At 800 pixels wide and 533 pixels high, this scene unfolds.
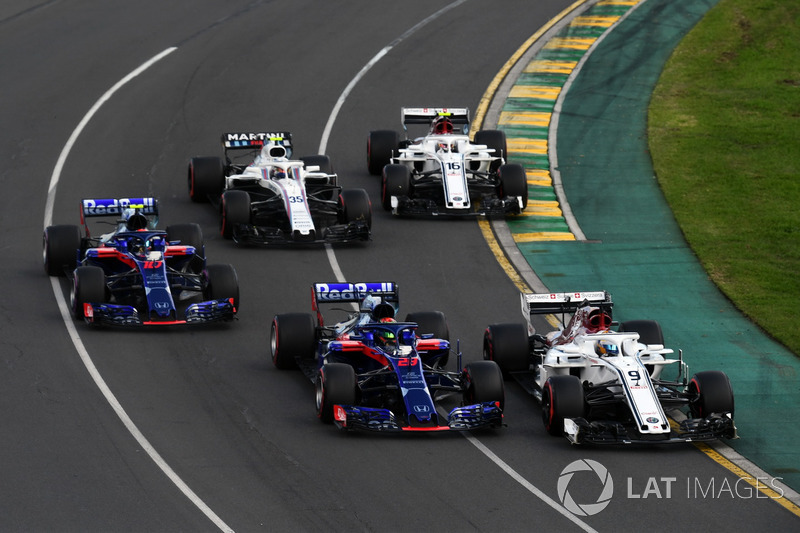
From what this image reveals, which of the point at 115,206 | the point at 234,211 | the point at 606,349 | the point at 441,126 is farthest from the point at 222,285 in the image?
the point at 441,126

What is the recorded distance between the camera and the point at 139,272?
29.1m

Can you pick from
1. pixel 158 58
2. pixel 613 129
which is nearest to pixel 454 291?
pixel 613 129

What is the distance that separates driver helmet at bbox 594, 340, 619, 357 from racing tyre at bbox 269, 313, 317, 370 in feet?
17.3

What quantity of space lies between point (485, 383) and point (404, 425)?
158 centimetres

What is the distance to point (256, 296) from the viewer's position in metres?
31.1

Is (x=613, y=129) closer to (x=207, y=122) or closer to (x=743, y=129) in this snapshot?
(x=743, y=129)

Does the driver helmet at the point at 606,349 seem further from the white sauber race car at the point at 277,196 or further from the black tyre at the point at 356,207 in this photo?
the black tyre at the point at 356,207

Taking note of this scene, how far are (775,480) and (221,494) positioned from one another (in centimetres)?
861

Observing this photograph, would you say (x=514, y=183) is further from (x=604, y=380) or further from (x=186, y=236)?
(x=604, y=380)

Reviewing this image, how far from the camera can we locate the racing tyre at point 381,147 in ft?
130

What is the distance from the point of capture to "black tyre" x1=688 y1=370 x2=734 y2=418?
24.0 m

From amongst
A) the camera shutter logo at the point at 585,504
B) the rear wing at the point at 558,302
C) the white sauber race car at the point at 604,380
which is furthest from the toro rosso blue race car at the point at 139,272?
the camera shutter logo at the point at 585,504

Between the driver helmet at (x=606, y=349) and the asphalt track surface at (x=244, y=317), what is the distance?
166 centimetres

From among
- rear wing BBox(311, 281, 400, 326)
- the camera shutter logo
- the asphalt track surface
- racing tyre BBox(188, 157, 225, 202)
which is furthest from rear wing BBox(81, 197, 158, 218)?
the camera shutter logo
